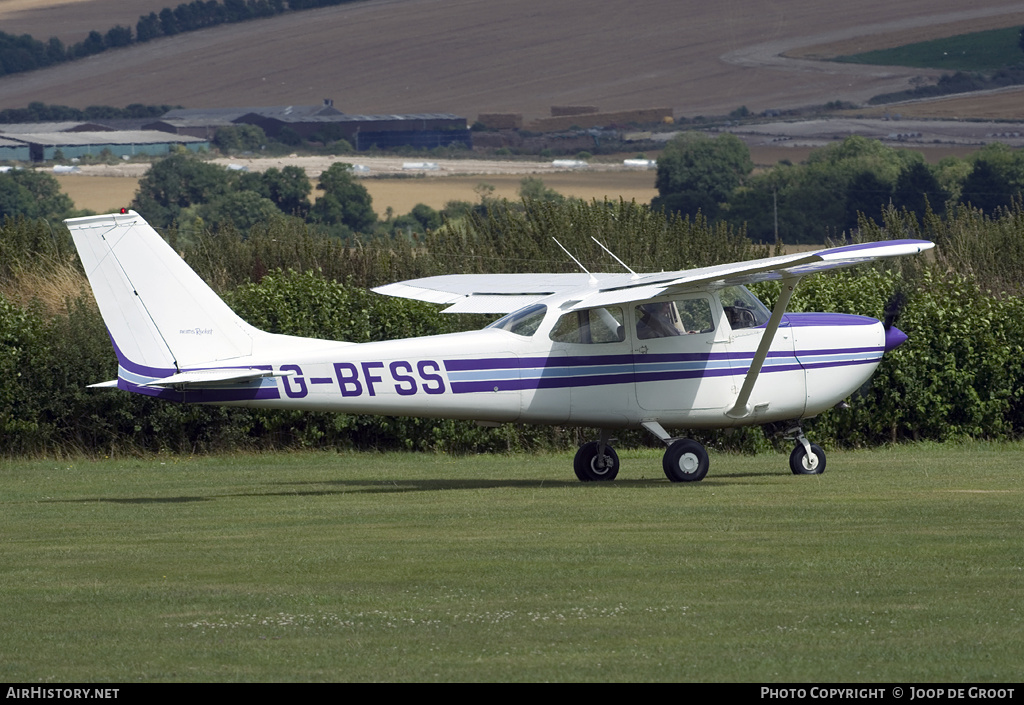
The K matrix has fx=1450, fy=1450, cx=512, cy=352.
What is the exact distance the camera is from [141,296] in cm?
1429

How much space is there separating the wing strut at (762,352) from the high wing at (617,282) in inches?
7.2

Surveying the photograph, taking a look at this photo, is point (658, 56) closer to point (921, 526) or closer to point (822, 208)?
point (822, 208)

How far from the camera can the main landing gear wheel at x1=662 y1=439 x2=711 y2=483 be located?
51.6 ft

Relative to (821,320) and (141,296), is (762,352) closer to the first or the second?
(821,320)

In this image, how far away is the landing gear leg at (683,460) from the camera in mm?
15742

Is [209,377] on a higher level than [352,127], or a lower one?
higher

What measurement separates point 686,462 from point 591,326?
71.5 inches

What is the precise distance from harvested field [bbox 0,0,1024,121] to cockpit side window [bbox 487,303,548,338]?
5770 inches

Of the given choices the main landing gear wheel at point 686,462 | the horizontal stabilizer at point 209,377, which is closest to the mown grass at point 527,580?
the main landing gear wheel at point 686,462

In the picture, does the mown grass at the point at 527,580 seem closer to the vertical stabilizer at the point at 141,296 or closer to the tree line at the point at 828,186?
the vertical stabilizer at the point at 141,296

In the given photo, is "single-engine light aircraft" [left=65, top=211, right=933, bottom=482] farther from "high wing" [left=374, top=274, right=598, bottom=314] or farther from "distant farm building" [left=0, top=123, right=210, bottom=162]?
"distant farm building" [left=0, top=123, right=210, bottom=162]

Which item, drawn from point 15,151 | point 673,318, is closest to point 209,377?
point 673,318

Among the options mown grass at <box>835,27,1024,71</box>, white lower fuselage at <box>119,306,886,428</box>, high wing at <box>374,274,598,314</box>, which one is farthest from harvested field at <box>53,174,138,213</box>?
mown grass at <box>835,27,1024,71</box>

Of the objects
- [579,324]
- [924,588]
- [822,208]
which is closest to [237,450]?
[579,324]
